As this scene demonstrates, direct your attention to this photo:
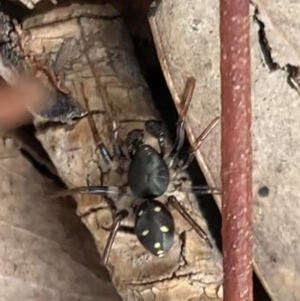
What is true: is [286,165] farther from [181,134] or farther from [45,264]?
[45,264]

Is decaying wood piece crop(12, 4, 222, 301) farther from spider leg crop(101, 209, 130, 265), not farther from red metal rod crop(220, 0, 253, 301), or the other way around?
red metal rod crop(220, 0, 253, 301)

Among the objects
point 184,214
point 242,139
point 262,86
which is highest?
point 262,86

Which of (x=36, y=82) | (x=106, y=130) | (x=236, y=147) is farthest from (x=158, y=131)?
(x=236, y=147)

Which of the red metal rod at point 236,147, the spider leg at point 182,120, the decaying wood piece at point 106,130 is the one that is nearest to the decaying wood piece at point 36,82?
the decaying wood piece at point 106,130

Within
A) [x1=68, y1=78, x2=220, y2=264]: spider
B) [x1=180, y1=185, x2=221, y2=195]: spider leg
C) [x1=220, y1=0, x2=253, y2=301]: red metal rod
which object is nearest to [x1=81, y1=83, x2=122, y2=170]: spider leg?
[x1=68, y1=78, x2=220, y2=264]: spider

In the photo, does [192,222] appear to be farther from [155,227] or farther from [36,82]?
[36,82]

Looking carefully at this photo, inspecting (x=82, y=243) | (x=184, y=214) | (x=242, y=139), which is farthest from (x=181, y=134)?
(x=242, y=139)
